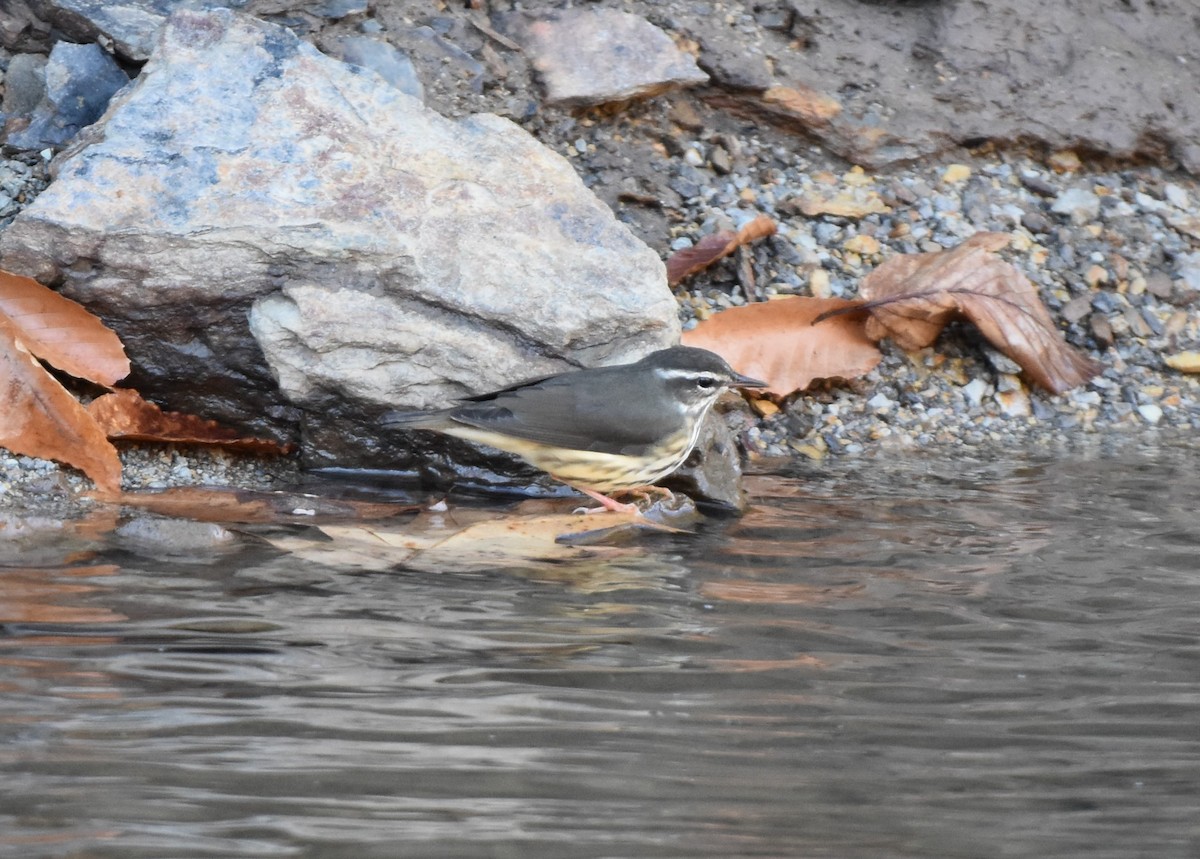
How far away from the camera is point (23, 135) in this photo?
7.32 meters

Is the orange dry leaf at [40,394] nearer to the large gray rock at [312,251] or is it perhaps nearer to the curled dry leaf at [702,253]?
the large gray rock at [312,251]

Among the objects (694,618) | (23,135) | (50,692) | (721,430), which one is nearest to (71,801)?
(50,692)

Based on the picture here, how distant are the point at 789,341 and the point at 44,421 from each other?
3.55m

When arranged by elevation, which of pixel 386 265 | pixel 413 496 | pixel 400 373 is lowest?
pixel 413 496

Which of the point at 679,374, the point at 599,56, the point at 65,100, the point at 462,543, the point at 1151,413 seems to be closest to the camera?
the point at 462,543

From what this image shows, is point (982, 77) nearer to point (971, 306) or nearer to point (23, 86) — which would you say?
point (971, 306)

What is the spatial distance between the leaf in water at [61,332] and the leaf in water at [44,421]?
124 millimetres

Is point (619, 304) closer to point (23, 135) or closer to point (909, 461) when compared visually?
point (909, 461)

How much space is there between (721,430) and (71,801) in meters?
4.06

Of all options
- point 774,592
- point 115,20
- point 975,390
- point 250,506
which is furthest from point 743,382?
point 115,20

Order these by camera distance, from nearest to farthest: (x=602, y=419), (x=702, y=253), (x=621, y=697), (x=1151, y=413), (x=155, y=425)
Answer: (x=621, y=697), (x=602, y=419), (x=155, y=425), (x=702, y=253), (x=1151, y=413)

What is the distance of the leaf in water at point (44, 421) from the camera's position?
20.1 ft

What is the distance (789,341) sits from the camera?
Result: 301 inches

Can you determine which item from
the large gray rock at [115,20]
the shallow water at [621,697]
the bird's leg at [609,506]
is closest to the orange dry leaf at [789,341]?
the bird's leg at [609,506]
